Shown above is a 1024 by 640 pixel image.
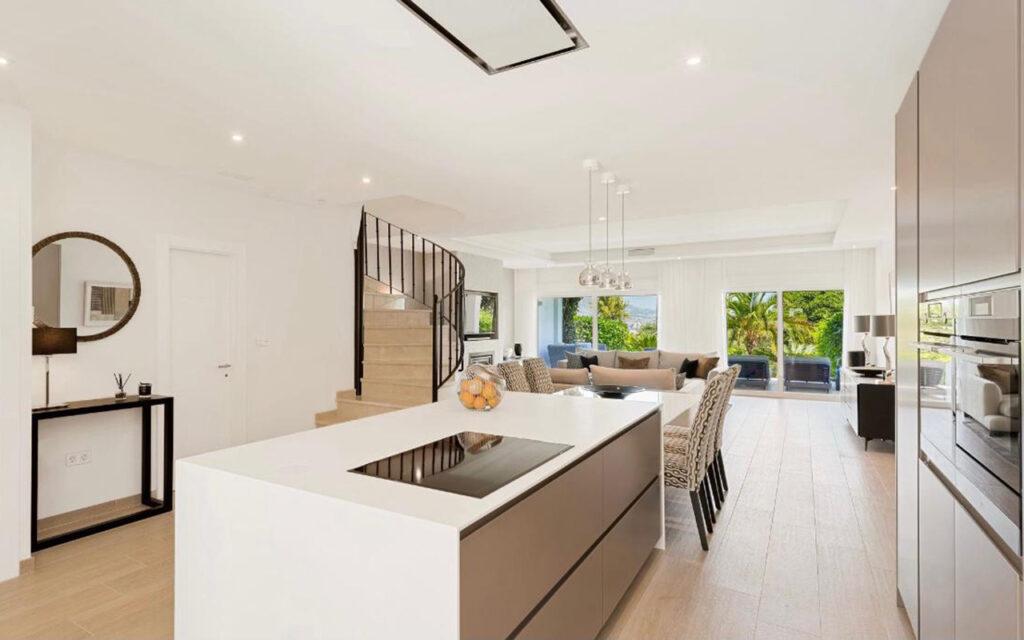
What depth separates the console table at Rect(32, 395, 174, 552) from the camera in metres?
3.11

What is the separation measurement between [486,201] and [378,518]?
13.6 feet

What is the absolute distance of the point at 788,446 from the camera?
554 cm

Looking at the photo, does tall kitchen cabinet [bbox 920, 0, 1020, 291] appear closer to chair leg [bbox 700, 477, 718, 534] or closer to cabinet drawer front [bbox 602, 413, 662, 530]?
cabinet drawer front [bbox 602, 413, 662, 530]

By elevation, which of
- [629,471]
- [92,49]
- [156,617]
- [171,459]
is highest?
[92,49]

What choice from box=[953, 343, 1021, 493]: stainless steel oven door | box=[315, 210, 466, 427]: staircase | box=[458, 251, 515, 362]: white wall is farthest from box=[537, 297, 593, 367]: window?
box=[953, 343, 1021, 493]: stainless steel oven door

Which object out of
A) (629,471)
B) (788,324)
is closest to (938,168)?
(629,471)

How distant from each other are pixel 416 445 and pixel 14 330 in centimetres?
251

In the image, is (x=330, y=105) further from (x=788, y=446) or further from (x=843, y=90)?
(x=788, y=446)

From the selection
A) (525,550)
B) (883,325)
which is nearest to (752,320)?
(883,325)

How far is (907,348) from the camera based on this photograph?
219 centimetres

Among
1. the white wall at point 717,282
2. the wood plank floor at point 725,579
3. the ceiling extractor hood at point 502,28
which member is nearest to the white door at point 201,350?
the wood plank floor at point 725,579

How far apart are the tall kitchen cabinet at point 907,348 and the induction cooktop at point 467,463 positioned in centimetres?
143

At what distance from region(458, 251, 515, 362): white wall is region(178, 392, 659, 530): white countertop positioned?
21.3ft

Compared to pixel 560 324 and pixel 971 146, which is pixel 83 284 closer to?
pixel 971 146
